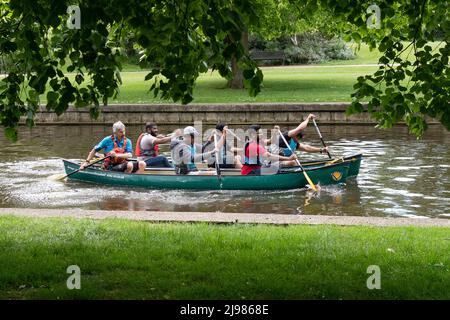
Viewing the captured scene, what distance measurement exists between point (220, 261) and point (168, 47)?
217 cm

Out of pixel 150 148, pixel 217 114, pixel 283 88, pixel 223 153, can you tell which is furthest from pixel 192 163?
pixel 283 88

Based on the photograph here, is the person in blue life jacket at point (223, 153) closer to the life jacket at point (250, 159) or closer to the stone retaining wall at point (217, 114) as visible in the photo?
the life jacket at point (250, 159)

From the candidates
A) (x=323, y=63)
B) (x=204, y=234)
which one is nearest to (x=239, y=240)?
(x=204, y=234)

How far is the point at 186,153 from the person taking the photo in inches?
649

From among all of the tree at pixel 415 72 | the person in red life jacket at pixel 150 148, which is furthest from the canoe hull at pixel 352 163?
the tree at pixel 415 72

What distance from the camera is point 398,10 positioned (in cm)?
877

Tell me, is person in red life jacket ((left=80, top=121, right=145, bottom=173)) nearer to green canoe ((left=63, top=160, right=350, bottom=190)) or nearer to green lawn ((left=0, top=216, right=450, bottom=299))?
green canoe ((left=63, top=160, right=350, bottom=190))

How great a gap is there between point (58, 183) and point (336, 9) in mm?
11228

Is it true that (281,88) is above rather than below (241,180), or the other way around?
above

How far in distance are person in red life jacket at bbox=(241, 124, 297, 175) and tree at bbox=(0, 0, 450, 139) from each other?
7.21m

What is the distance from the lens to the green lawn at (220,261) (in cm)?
607

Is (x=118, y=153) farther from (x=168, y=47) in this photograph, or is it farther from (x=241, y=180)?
(x=168, y=47)

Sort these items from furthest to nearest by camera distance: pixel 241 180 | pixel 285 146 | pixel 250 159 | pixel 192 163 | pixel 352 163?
1. pixel 285 146
2. pixel 192 163
3. pixel 352 163
4. pixel 250 159
5. pixel 241 180

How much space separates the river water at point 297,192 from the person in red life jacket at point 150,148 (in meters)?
1.23
